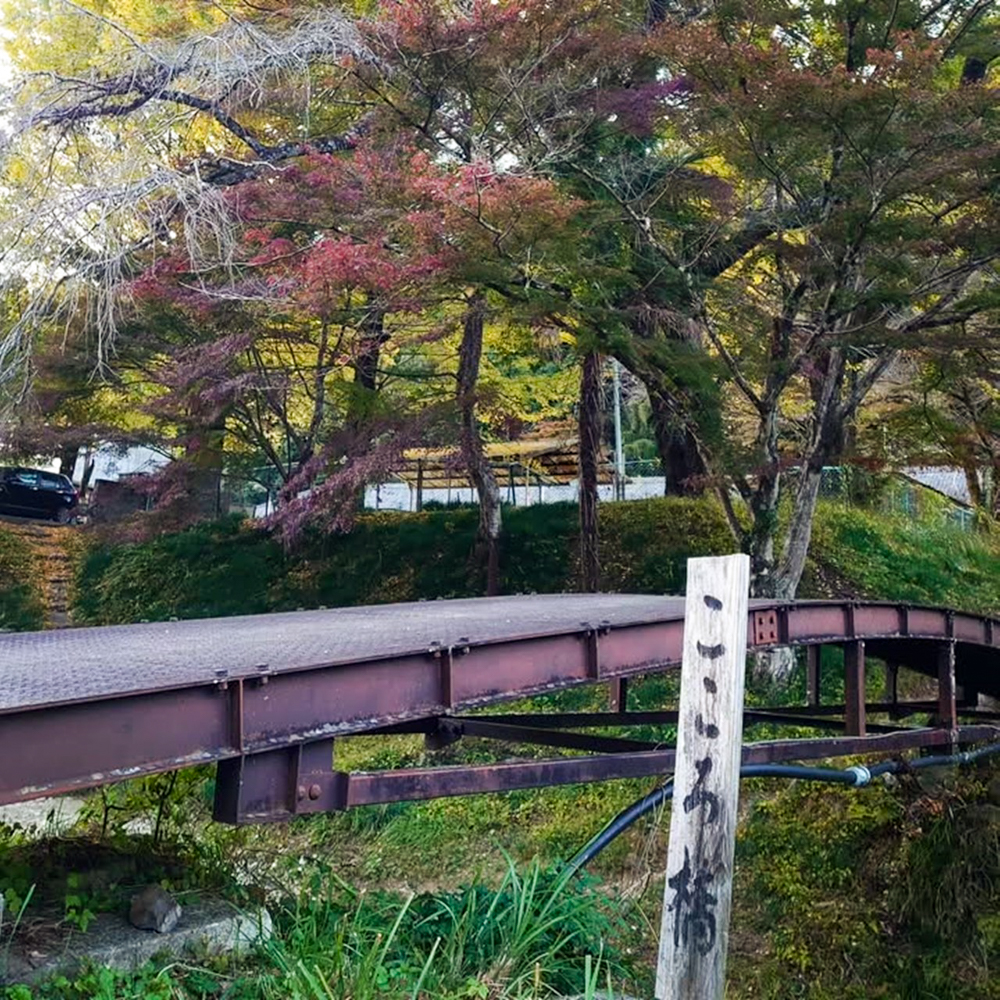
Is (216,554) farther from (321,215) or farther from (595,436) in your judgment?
(321,215)

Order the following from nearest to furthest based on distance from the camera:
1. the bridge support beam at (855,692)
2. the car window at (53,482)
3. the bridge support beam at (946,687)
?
the bridge support beam at (855,692) < the bridge support beam at (946,687) < the car window at (53,482)

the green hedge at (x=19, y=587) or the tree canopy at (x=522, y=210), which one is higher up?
the tree canopy at (x=522, y=210)

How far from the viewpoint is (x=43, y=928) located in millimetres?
4719

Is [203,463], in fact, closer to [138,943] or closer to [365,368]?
[365,368]

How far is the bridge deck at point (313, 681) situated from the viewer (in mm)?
3705

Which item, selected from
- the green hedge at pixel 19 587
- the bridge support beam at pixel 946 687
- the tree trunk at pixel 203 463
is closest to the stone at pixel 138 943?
the bridge support beam at pixel 946 687

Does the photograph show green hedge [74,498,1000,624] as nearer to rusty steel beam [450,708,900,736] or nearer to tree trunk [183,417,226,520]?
tree trunk [183,417,226,520]

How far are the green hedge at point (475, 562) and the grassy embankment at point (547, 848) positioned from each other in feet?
0.13

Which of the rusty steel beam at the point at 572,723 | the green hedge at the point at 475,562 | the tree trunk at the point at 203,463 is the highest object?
the tree trunk at the point at 203,463

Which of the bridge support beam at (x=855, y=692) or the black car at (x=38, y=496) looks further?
the black car at (x=38, y=496)

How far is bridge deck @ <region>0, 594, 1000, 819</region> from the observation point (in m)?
3.71

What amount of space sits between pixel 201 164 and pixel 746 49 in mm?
6099

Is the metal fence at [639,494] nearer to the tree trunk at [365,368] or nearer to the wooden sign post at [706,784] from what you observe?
the tree trunk at [365,368]

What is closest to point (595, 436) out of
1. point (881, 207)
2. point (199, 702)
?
point (881, 207)
